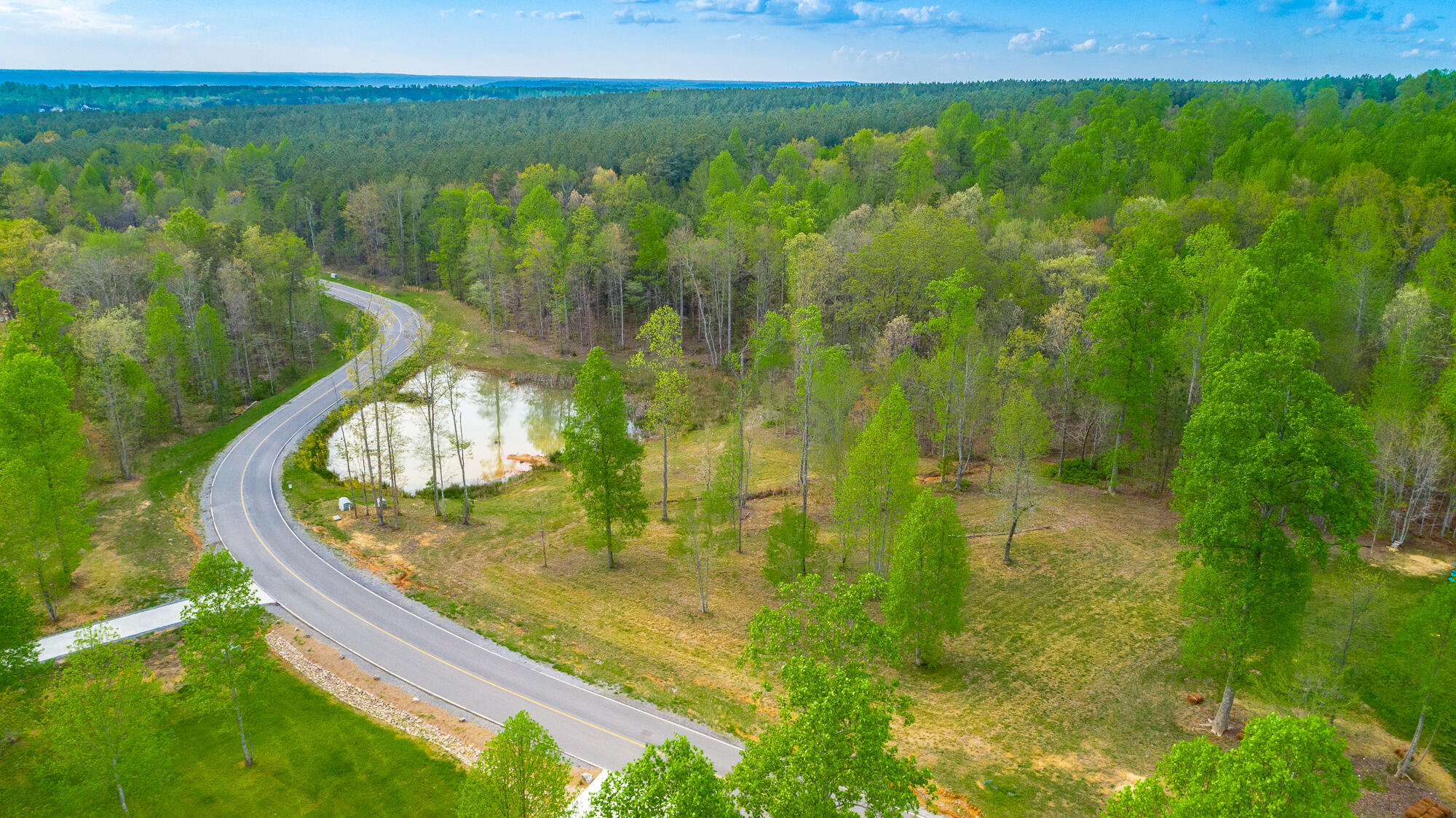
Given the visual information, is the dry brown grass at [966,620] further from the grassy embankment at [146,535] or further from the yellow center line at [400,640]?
the grassy embankment at [146,535]

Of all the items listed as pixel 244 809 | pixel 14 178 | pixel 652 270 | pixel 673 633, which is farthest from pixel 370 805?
pixel 14 178

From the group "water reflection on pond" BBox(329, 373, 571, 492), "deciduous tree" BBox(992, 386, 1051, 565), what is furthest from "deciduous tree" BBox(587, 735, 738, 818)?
"water reflection on pond" BBox(329, 373, 571, 492)

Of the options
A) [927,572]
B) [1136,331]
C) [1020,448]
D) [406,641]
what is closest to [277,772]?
[406,641]

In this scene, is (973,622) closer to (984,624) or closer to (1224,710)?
(984,624)

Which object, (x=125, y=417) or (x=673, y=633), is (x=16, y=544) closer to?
(x=125, y=417)

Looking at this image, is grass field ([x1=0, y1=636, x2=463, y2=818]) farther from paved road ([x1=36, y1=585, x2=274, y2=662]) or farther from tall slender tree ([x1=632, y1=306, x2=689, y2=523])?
tall slender tree ([x1=632, y1=306, x2=689, y2=523])
